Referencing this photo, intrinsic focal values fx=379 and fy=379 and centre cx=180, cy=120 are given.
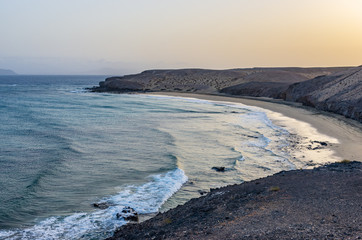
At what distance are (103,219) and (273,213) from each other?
5231mm

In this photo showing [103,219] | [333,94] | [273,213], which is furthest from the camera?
[333,94]

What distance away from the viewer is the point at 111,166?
18094mm

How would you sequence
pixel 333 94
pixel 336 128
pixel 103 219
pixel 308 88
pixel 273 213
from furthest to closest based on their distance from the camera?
1. pixel 308 88
2. pixel 333 94
3. pixel 336 128
4. pixel 103 219
5. pixel 273 213

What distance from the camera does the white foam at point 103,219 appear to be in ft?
34.9

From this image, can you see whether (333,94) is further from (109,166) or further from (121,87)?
(121,87)

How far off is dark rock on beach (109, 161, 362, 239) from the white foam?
86 cm

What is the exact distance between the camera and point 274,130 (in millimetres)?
29016

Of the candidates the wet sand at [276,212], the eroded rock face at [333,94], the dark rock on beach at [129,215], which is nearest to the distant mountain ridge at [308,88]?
the eroded rock face at [333,94]

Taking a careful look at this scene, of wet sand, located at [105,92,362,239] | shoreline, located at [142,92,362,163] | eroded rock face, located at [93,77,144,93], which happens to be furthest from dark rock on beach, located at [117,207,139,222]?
eroded rock face, located at [93,77,144,93]

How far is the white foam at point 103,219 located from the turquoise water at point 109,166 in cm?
3

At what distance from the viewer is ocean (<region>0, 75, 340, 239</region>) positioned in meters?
12.0

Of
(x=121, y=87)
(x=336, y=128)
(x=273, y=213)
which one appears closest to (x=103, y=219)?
(x=273, y=213)

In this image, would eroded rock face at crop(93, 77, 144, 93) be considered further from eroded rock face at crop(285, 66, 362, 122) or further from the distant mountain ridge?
eroded rock face at crop(285, 66, 362, 122)

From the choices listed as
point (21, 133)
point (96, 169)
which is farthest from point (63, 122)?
point (96, 169)
